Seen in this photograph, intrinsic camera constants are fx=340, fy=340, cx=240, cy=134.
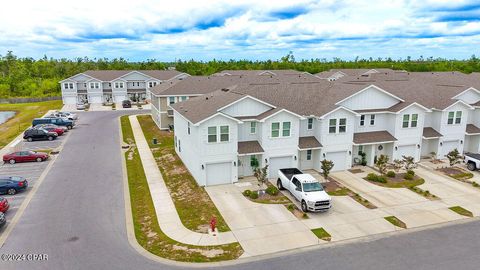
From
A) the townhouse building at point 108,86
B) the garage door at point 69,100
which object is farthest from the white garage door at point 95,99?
the garage door at point 69,100

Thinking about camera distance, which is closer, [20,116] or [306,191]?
[306,191]

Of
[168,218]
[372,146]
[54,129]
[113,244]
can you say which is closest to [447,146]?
[372,146]

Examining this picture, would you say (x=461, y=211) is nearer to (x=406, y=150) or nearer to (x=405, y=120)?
(x=406, y=150)

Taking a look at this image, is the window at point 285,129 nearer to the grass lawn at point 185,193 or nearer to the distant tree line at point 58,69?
the grass lawn at point 185,193

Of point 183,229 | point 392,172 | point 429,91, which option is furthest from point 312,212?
point 429,91

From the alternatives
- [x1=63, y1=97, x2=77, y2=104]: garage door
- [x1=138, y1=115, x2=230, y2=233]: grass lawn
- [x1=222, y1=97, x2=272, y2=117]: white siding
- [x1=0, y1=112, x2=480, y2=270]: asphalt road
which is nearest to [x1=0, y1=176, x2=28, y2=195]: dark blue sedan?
[x1=0, y1=112, x2=480, y2=270]: asphalt road
